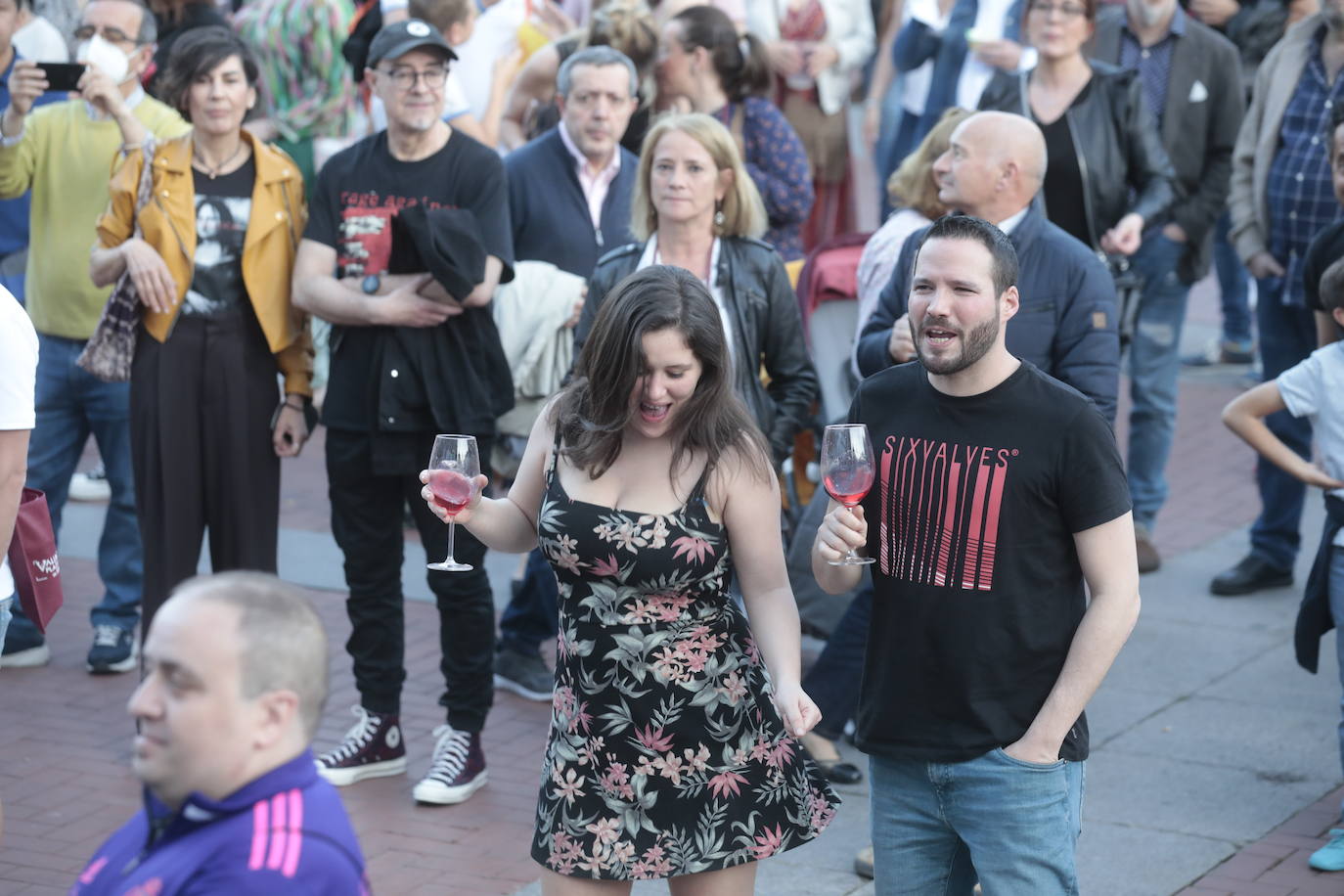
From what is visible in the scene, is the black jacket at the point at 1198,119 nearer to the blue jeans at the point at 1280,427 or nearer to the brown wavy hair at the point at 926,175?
the blue jeans at the point at 1280,427

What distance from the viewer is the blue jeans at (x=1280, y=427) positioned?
309 inches

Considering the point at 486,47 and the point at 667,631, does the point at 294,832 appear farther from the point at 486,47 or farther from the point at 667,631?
the point at 486,47

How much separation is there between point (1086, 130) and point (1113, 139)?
0.13 m

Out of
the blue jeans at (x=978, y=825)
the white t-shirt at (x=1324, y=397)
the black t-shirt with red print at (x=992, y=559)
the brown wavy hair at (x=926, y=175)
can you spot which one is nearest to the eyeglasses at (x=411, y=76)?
the brown wavy hair at (x=926, y=175)

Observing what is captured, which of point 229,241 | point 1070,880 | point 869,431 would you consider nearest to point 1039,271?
point 869,431

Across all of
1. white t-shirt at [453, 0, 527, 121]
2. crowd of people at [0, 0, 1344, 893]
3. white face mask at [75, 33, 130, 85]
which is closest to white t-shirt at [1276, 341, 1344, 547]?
crowd of people at [0, 0, 1344, 893]

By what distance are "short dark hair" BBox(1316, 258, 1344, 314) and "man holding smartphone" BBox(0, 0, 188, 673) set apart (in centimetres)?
436

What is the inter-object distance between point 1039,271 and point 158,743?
3539 mm

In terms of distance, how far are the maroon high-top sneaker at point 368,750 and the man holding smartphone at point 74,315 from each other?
1.45m

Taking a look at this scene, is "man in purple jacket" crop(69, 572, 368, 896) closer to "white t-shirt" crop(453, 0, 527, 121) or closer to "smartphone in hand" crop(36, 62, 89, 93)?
"smartphone in hand" crop(36, 62, 89, 93)

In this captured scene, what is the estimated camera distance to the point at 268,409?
610cm

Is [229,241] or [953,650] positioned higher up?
[229,241]

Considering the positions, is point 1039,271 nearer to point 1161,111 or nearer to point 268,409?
point 268,409

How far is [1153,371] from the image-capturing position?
8.60 m
